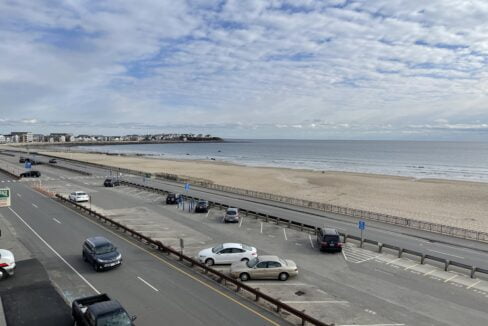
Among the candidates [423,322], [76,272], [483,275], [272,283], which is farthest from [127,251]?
[483,275]

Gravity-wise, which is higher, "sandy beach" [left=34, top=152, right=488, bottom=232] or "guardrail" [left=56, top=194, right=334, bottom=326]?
"guardrail" [left=56, top=194, right=334, bottom=326]

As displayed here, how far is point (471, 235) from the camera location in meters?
32.3

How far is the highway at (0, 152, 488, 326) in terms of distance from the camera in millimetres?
15594

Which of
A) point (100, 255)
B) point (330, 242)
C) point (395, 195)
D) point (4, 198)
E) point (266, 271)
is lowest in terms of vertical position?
point (395, 195)

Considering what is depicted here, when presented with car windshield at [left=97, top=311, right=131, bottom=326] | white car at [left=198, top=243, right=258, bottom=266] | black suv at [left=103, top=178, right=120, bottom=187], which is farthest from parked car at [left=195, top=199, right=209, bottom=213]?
car windshield at [left=97, top=311, right=131, bottom=326]

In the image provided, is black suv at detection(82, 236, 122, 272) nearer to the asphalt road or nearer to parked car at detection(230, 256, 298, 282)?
the asphalt road

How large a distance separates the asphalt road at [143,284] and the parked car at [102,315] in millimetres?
1891

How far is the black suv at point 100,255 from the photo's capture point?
18.7 m

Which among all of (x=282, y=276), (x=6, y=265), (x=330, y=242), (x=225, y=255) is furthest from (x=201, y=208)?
(x=6, y=265)

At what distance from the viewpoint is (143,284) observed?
1711cm

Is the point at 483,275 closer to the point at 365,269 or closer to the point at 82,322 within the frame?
the point at 365,269

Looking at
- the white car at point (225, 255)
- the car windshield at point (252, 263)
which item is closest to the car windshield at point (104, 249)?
the white car at point (225, 255)

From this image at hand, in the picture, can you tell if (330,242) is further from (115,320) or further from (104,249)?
(115,320)

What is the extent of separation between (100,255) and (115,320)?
27.1 ft
